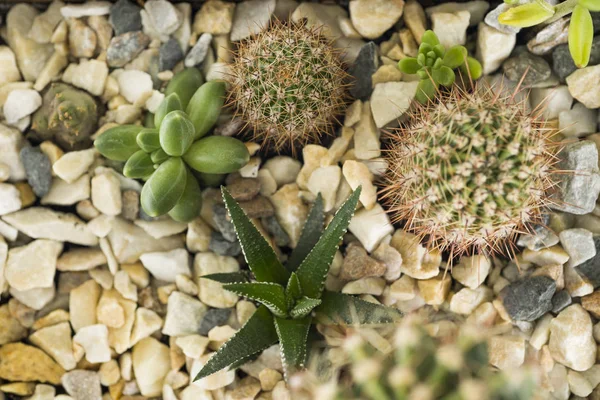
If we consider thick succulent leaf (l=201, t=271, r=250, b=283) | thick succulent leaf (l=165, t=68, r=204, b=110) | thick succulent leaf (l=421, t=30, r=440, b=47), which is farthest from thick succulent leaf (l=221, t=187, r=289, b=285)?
thick succulent leaf (l=421, t=30, r=440, b=47)

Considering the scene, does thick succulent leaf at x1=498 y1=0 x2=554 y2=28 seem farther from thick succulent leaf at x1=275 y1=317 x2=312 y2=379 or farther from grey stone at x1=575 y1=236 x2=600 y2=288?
thick succulent leaf at x1=275 y1=317 x2=312 y2=379

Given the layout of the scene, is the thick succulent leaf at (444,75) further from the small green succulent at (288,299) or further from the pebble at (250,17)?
the pebble at (250,17)

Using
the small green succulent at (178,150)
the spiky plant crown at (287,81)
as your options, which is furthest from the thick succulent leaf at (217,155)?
the spiky plant crown at (287,81)

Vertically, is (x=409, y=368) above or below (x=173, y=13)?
below

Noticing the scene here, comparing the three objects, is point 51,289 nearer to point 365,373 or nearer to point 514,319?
point 365,373

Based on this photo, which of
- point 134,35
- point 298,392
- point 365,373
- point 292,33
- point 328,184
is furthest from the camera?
point 134,35

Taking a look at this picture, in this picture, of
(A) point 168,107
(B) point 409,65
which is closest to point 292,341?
(A) point 168,107

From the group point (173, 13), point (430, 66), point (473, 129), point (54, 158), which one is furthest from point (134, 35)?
point (473, 129)
